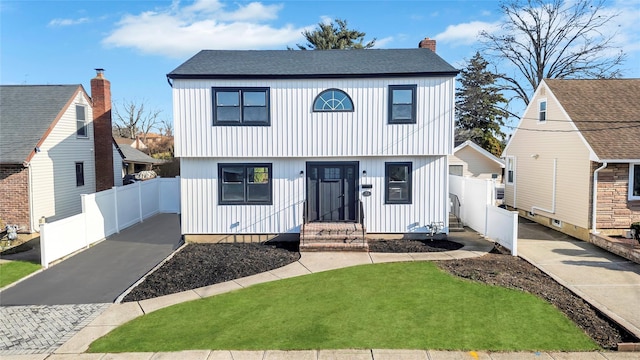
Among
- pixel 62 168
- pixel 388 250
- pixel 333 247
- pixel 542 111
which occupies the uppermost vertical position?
pixel 542 111

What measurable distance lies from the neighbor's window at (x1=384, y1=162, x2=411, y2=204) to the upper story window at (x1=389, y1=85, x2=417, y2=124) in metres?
1.55

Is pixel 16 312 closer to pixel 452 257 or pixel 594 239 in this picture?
pixel 452 257

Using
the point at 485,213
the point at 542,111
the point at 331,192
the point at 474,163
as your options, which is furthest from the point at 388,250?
the point at 474,163

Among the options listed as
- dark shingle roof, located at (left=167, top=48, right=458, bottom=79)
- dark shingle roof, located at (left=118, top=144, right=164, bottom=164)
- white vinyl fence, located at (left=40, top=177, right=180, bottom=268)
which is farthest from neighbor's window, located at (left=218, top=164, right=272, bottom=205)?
dark shingle roof, located at (left=118, top=144, right=164, bottom=164)

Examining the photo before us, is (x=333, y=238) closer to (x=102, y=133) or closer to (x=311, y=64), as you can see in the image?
(x=311, y=64)

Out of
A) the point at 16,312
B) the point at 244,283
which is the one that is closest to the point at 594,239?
the point at 244,283

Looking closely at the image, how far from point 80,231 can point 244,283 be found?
6794mm

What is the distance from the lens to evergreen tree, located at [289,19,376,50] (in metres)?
39.0

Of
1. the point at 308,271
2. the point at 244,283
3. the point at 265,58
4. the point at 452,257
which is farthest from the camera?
the point at 265,58

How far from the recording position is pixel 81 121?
1817cm

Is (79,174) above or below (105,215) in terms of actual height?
above

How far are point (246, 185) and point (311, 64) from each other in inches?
190

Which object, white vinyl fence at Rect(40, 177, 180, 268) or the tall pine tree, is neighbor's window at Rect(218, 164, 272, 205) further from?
the tall pine tree

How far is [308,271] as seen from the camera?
32.6 ft
